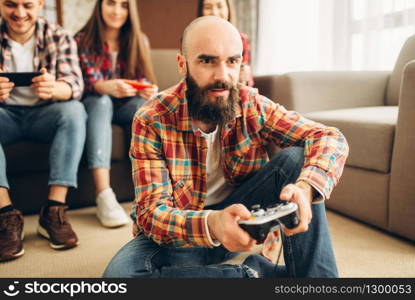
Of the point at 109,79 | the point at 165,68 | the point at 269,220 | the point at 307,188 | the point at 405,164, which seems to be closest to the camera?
the point at 269,220

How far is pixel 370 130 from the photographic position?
48.0 inches

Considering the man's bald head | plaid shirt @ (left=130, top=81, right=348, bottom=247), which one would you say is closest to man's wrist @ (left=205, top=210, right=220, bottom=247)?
plaid shirt @ (left=130, top=81, right=348, bottom=247)

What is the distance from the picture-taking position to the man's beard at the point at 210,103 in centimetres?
79

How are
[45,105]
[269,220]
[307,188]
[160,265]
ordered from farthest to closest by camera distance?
1. [45,105]
2. [160,265]
3. [307,188]
4. [269,220]

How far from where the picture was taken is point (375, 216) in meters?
1.23

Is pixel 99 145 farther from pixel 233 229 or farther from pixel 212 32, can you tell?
pixel 233 229

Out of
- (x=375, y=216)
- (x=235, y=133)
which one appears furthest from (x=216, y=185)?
(x=375, y=216)

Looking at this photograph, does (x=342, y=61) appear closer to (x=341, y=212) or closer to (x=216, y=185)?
(x=341, y=212)

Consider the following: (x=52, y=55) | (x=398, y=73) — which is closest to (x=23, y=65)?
(x=52, y=55)

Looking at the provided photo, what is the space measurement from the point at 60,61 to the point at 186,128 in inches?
31.5

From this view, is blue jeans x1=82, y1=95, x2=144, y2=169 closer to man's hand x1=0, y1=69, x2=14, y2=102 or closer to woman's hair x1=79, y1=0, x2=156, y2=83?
woman's hair x1=79, y1=0, x2=156, y2=83

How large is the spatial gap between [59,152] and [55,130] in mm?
101

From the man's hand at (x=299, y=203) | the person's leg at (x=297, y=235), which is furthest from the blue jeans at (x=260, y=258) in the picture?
the man's hand at (x=299, y=203)

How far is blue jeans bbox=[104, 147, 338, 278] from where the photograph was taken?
764mm
